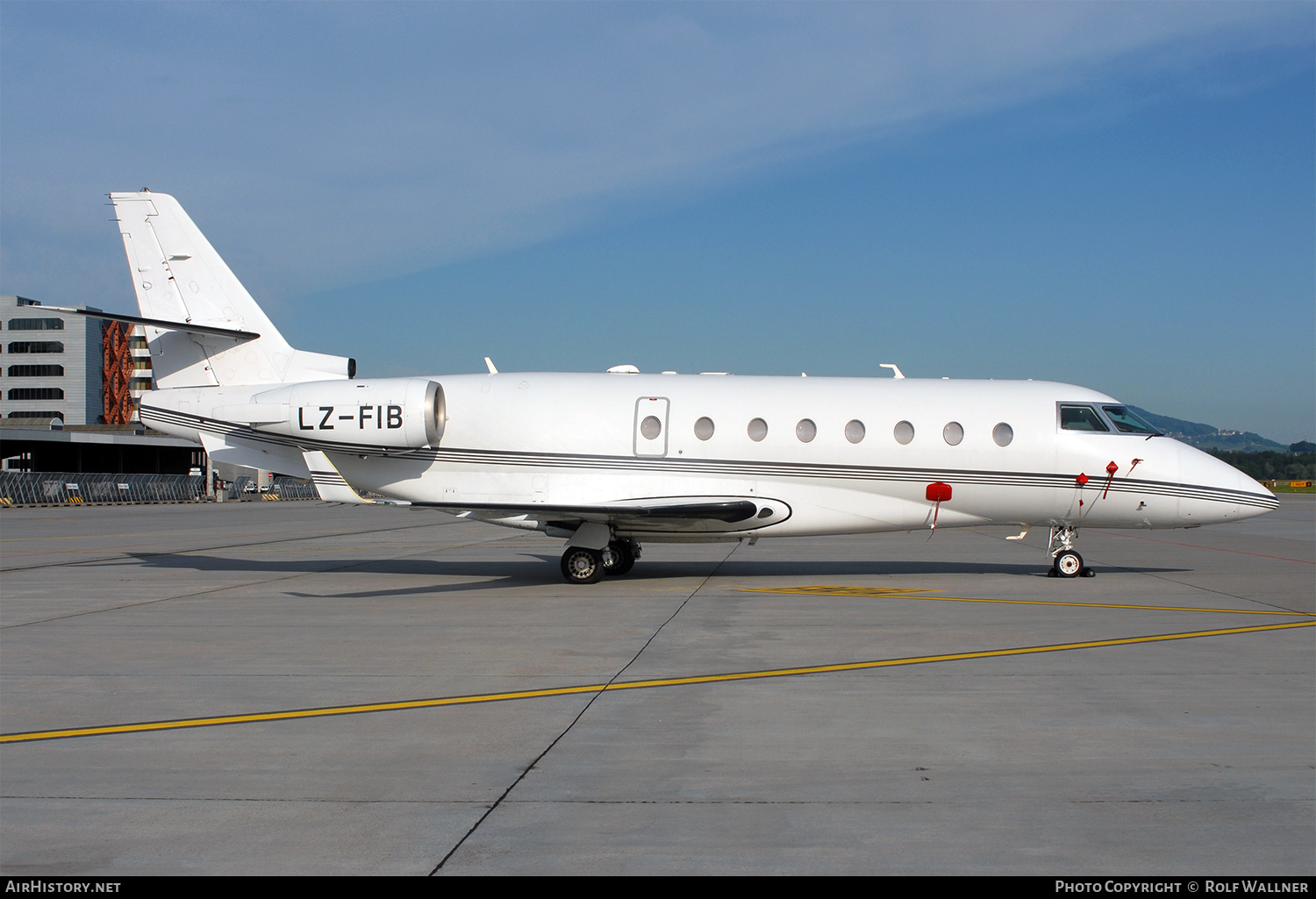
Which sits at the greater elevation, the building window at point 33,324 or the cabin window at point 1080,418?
the building window at point 33,324

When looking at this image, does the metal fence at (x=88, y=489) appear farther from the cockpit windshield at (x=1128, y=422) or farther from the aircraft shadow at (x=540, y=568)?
the cockpit windshield at (x=1128, y=422)

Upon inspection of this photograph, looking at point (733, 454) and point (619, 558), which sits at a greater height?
point (733, 454)

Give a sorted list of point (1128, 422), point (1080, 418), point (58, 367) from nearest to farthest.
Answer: point (1080, 418), point (1128, 422), point (58, 367)

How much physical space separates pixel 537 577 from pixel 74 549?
12.5 m

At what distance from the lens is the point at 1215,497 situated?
1464cm

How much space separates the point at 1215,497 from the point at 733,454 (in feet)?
23.7

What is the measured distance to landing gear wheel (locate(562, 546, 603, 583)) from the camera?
14.6m

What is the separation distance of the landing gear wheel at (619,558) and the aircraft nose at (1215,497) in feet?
27.7

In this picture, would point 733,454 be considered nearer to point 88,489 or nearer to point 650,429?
point 650,429

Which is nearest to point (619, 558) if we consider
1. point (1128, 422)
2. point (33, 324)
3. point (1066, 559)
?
point (1066, 559)

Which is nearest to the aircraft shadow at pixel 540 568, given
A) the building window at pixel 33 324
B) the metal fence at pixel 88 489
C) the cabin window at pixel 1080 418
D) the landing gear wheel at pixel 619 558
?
the landing gear wheel at pixel 619 558

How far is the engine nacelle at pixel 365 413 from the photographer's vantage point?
15.1 metres

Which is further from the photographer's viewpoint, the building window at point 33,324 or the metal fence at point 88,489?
the building window at point 33,324

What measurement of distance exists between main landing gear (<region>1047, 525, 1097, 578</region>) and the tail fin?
39.9 ft
